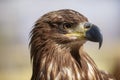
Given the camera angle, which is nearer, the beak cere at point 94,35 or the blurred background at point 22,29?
the beak cere at point 94,35

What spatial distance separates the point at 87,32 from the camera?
0.75 metres

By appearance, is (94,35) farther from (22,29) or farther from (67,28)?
(22,29)

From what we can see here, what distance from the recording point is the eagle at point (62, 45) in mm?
757

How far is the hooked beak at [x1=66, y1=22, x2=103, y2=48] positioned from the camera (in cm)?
75

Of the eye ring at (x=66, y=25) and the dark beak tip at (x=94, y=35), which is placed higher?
the eye ring at (x=66, y=25)

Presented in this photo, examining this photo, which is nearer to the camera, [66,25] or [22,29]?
[66,25]

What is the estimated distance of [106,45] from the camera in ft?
2.94

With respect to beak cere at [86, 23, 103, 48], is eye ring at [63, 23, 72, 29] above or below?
Result: above

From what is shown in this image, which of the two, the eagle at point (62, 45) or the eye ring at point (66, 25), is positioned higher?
the eye ring at point (66, 25)

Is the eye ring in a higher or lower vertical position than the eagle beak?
higher

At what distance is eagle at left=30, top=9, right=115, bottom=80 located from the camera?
76 cm

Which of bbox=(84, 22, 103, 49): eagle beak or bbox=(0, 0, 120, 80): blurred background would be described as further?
bbox=(0, 0, 120, 80): blurred background

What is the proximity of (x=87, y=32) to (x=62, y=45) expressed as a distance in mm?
71

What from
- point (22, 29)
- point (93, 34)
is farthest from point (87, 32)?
point (22, 29)
